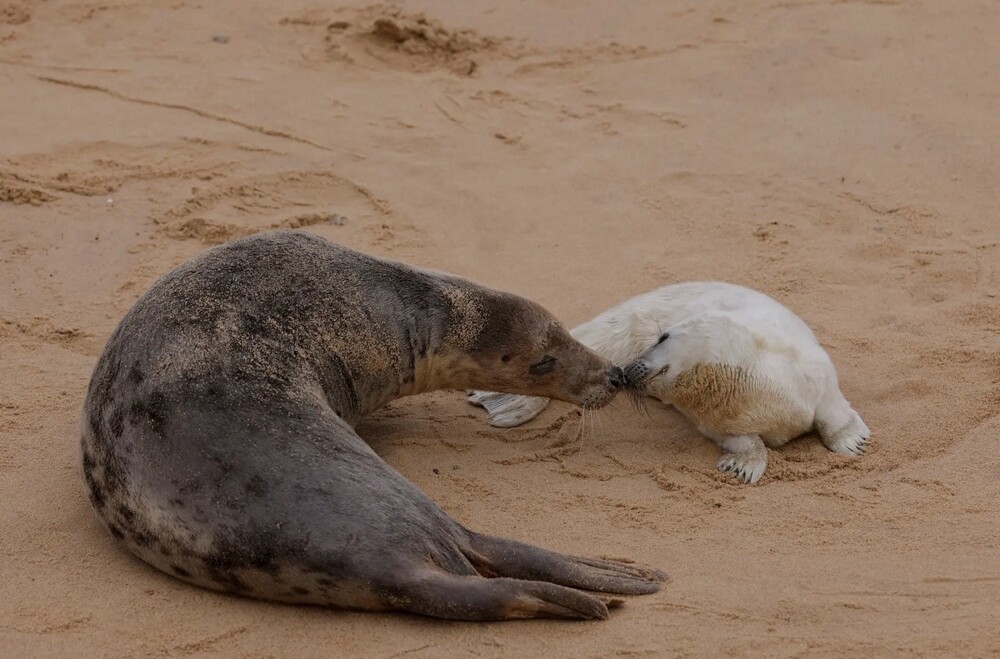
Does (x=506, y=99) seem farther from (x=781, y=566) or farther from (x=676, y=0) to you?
(x=781, y=566)

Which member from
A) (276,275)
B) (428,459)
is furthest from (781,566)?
(276,275)

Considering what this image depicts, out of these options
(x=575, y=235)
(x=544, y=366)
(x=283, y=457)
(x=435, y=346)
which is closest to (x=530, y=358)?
(x=544, y=366)

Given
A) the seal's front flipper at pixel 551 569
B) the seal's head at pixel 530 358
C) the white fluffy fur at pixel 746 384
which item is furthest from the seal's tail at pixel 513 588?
the seal's head at pixel 530 358

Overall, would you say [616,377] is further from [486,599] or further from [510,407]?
[486,599]

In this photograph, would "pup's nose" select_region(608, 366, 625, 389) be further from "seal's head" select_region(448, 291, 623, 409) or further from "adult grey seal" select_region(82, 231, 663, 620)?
"adult grey seal" select_region(82, 231, 663, 620)

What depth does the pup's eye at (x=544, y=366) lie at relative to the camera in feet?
18.4

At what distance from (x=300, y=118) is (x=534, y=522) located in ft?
13.9

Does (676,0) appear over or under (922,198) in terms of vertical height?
over

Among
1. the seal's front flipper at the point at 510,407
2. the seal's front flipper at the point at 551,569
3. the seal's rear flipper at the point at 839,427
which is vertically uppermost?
the seal's rear flipper at the point at 839,427

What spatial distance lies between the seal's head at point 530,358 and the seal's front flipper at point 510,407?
118mm

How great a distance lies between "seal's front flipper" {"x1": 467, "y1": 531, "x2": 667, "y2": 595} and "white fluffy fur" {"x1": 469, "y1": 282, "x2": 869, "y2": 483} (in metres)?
0.96

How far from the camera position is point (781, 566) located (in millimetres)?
4492

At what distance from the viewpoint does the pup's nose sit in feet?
18.5

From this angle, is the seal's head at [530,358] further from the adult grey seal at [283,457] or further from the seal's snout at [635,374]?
the adult grey seal at [283,457]
